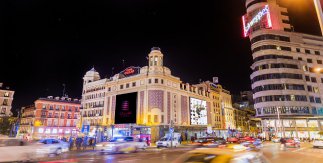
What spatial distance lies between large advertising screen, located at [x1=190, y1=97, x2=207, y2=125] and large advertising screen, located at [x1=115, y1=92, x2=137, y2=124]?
18173mm

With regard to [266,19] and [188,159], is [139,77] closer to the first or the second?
[266,19]

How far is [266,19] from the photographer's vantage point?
69.5 metres

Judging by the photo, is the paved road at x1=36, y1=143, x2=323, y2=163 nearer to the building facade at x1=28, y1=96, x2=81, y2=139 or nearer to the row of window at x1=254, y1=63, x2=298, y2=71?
the row of window at x1=254, y1=63, x2=298, y2=71

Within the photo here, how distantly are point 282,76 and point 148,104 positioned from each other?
3830cm

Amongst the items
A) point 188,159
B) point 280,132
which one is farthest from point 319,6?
point 280,132

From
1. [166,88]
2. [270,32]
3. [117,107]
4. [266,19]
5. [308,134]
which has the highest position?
[266,19]

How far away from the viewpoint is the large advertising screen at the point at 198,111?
66.6 metres

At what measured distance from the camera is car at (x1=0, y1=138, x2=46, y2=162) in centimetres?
1374

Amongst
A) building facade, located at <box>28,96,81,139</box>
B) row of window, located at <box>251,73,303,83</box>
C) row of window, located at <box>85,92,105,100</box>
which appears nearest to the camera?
row of window, located at <box>251,73,303,83</box>

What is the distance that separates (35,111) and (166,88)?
181 ft

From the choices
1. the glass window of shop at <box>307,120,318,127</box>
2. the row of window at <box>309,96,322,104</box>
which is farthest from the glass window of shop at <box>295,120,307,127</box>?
the row of window at <box>309,96,322,104</box>

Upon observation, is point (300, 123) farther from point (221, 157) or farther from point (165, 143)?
point (221, 157)

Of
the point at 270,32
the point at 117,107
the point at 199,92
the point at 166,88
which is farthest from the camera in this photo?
the point at 199,92

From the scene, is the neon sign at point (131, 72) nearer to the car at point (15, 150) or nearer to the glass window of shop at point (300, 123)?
the car at point (15, 150)
